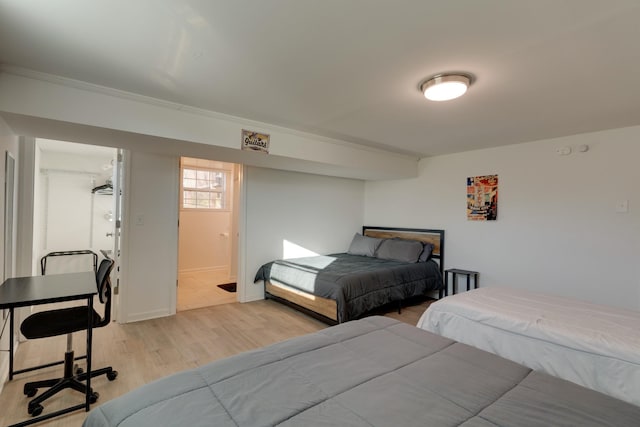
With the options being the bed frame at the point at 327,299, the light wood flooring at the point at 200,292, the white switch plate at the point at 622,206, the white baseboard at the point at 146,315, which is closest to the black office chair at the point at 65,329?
the white baseboard at the point at 146,315

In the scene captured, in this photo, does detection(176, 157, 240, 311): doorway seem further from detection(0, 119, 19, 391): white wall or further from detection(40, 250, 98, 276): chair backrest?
detection(0, 119, 19, 391): white wall

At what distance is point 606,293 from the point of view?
3117 millimetres

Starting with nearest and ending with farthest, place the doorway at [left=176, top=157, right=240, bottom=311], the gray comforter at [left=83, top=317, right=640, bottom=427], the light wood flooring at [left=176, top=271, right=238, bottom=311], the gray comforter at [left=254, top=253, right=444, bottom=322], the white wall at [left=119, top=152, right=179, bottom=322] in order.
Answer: the gray comforter at [left=83, top=317, right=640, bottom=427], the gray comforter at [left=254, top=253, right=444, bottom=322], the white wall at [left=119, top=152, right=179, bottom=322], the light wood flooring at [left=176, top=271, right=238, bottom=311], the doorway at [left=176, top=157, right=240, bottom=311]

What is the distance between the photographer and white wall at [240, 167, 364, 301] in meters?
4.31

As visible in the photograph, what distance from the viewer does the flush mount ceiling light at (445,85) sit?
200 centimetres

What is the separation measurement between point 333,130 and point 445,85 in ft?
4.70

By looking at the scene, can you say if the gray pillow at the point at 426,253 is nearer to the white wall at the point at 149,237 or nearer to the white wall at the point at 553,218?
the white wall at the point at 553,218

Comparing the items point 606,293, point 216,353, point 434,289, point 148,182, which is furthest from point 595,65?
point 148,182

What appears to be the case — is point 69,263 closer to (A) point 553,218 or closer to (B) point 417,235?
(B) point 417,235

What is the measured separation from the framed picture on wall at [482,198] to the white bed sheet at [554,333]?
67.9 inches

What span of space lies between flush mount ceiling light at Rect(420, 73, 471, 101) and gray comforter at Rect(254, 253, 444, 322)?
6.52 ft

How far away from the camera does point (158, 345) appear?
2857mm

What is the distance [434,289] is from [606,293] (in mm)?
1799

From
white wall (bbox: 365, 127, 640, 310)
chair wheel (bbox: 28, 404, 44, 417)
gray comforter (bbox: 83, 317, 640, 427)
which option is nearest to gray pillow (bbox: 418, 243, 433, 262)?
white wall (bbox: 365, 127, 640, 310)
